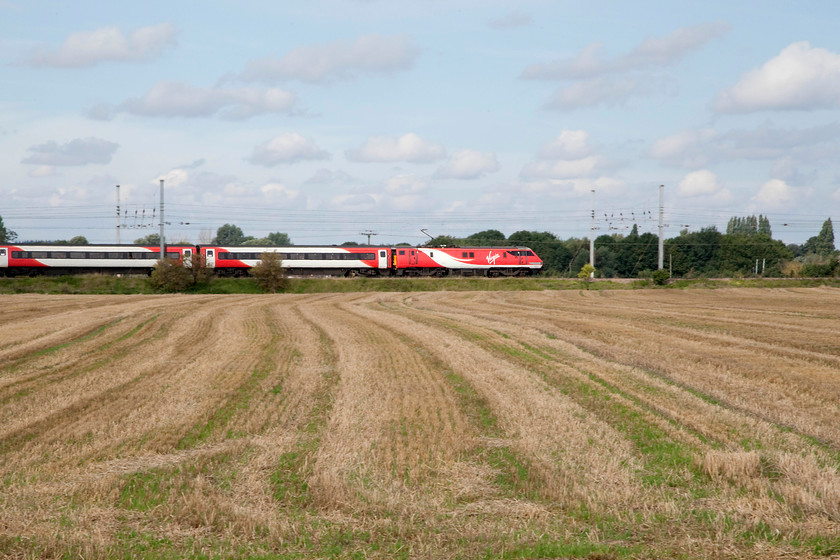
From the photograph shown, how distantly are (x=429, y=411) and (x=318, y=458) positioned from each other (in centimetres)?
364

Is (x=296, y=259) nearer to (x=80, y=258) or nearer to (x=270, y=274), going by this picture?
(x=270, y=274)

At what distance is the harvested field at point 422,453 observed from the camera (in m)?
7.22

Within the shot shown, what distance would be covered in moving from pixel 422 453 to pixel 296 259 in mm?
72860

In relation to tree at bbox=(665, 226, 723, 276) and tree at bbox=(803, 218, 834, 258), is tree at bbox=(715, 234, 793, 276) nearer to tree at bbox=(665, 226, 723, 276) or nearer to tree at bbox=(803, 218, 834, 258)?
tree at bbox=(665, 226, 723, 276)

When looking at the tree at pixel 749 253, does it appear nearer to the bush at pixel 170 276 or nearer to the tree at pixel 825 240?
the tree at pixel 825 240

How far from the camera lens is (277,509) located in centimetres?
795

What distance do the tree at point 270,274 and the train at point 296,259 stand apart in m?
3.70

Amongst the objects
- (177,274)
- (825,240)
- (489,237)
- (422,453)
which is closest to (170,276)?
(177,274)

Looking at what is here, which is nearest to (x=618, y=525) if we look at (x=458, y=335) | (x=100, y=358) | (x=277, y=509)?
(x=277, y=509)

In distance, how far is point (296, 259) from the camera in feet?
268

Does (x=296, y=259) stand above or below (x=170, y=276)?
above

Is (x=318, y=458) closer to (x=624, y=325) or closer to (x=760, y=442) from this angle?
(x=760, y=442)

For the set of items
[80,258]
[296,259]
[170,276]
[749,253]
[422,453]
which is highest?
[749,253]

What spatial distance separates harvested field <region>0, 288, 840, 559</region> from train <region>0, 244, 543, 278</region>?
2329 inches
